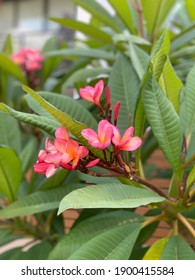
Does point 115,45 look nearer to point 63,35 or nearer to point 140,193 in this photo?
point 140,193

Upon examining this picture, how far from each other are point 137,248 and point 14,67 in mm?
660

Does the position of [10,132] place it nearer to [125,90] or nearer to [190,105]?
[125,90]

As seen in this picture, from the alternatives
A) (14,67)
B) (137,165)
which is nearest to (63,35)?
(14,67)

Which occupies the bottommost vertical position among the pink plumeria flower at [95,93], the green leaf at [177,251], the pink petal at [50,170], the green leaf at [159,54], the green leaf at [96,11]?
the green leaf at [177,251]

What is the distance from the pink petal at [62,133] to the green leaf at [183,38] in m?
0.51

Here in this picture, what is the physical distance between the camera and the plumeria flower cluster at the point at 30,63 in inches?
53.2

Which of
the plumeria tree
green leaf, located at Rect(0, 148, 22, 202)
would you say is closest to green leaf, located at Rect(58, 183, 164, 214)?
the plumeria tree

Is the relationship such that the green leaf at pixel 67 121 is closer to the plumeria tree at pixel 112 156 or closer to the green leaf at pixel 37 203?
the plumeria tree at pixel 112 156

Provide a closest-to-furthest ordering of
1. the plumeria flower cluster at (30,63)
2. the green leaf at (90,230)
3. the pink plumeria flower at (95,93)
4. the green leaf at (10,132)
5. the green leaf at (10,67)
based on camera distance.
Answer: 1. the pink plumeria flower at (95,93)
2. the green leaf at (90,230)
3. the green leaf at (10,132)
4. the green leaf at (10,67)
5. the plumeria flower cluster at (30,63)

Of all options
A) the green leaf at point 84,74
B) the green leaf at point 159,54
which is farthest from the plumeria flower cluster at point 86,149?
the green leaf at point 84,74

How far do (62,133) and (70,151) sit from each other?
0.08 feet

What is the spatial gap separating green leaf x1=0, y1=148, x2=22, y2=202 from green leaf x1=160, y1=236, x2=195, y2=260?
0.94ft

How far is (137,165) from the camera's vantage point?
0.65 meters

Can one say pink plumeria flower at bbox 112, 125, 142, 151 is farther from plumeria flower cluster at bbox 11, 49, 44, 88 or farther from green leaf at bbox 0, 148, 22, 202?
plumeria flower cluster at bbox 11, 49, 44, 88
